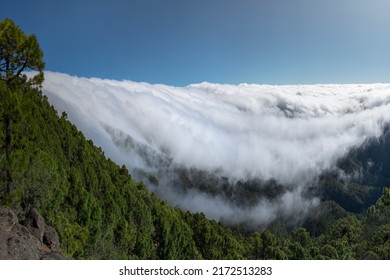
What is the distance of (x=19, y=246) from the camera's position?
10.1 metres

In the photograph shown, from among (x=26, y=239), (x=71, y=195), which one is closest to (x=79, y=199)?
(x=71, y=195)

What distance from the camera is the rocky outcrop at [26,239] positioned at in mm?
9977

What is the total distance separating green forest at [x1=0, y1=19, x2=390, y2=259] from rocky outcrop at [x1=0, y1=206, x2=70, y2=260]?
1749 mm

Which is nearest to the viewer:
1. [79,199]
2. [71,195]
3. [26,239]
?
[26,239]

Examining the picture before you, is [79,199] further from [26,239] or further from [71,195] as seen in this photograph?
[26,239]

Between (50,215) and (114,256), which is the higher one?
(50,215)

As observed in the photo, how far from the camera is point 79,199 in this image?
23297 millimetres

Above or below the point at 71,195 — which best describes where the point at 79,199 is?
below

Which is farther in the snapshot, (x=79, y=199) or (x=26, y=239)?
(x=79, y=199)

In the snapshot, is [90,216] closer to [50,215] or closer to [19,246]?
[50,215]

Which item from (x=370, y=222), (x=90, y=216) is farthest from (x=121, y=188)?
(x=370, y=222)

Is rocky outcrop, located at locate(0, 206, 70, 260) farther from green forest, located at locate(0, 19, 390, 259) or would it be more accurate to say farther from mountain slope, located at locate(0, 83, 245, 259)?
green forest, located at locate(0, 19, 390, 259)

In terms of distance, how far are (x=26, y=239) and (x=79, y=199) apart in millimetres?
12691
